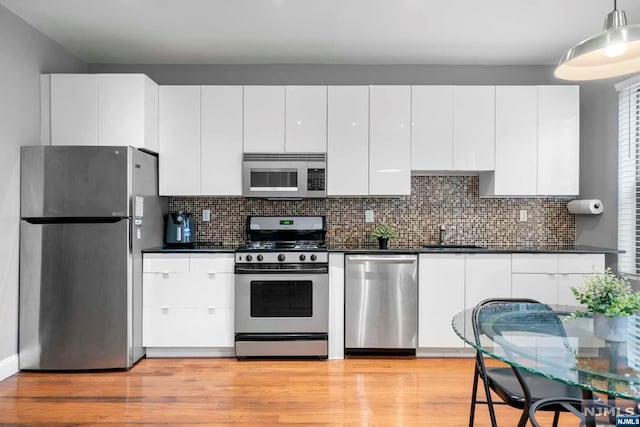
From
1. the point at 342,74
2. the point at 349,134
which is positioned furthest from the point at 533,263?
the point at 342,74

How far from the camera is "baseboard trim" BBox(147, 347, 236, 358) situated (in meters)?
3.64

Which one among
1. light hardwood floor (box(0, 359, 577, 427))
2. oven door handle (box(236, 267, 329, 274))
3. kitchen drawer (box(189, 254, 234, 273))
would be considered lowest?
light hardwood floor (box(0, 359, 577, 427))

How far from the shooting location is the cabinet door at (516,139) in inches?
152

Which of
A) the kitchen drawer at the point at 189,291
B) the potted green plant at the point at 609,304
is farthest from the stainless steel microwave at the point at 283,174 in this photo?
the potted green plant at the point at 609,304

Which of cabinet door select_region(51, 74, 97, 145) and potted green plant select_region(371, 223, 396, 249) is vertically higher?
cabinet door select_region(51, 74, 97, 145)

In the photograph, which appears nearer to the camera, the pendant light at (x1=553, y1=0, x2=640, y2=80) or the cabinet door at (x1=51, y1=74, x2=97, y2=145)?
the pendant light at (x1=553, y1=0, x2=640, y2=80)

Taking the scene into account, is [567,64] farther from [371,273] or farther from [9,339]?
[9,339]

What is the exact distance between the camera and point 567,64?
1.92m

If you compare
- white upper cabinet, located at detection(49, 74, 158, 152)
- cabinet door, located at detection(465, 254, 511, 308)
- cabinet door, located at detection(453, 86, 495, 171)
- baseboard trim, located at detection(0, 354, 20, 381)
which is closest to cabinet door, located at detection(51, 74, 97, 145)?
white upper cabinet, located at detection(49, 74, 158, 152)

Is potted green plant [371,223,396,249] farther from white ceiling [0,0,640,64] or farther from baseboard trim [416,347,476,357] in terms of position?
white ceiling [0,0,640,64]

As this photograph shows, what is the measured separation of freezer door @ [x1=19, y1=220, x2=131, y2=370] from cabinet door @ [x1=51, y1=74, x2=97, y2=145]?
2.60 feet

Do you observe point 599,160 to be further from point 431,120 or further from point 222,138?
point 222,138

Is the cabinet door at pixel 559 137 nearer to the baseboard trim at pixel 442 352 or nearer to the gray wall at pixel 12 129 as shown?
the baseboard trim at pixel 442 352

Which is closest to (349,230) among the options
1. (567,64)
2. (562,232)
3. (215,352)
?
(215,352)
